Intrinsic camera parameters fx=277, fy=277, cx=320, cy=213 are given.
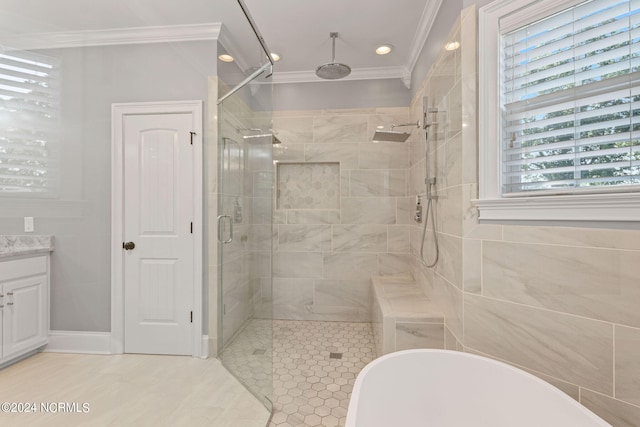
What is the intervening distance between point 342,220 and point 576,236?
215 centimetres

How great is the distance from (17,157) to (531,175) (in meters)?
1.96

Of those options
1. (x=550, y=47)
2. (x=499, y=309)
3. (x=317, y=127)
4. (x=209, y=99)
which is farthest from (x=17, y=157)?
(x=317, y=127)

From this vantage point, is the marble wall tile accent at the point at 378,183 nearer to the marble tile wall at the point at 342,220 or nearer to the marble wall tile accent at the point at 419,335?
the marble tile wall at the point at 342,220

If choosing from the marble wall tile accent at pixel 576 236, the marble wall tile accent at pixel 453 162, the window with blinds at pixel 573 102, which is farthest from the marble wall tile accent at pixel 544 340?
the marble wall tile accent at pixel 453 162

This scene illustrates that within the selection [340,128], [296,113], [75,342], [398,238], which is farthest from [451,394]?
[296,113]

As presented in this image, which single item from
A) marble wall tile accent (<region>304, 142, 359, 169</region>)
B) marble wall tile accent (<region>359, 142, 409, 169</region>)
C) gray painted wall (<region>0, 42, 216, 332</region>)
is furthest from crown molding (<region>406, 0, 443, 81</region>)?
gray painted wall (<region>0, 42, 216, 332</region>)

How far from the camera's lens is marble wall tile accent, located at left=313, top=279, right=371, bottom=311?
3107 millimetres

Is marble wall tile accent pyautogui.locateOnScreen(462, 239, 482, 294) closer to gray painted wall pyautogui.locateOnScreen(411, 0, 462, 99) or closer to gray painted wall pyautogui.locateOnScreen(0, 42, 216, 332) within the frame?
gray painted wall pyautogui.locateOnScreen(411, 0, 462, 99)

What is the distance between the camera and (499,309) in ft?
4.63

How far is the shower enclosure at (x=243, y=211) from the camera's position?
6.10 feet

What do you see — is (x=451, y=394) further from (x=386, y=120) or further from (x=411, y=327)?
(x=386, y=120)

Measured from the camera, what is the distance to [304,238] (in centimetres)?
319

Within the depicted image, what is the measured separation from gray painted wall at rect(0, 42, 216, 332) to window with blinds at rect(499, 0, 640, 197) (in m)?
1.80

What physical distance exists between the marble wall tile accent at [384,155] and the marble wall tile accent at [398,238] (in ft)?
2.24
